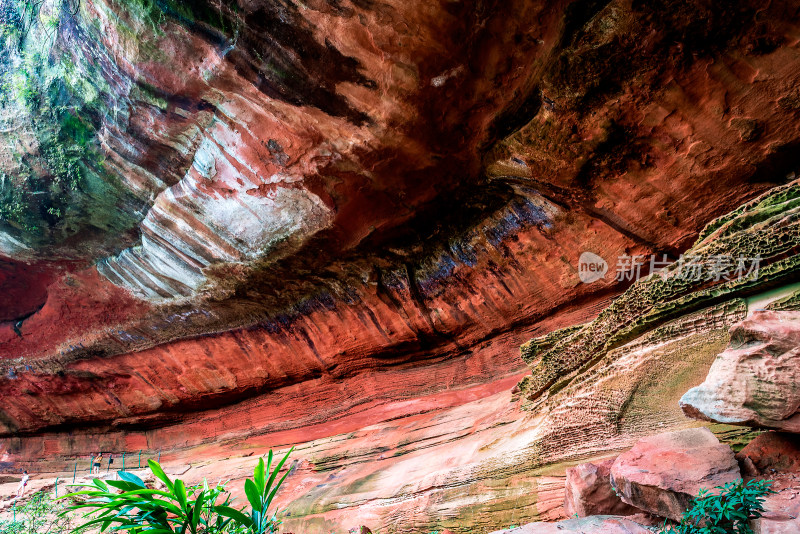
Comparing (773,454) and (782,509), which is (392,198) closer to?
(773,454)

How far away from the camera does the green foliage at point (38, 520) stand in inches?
248

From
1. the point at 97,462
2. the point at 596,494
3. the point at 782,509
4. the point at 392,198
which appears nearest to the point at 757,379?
the point at 782,509

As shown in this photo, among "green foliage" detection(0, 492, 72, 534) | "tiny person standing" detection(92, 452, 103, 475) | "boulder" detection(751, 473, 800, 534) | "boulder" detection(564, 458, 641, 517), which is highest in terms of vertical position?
"tiny person standing" detection(92, 452, 103, 475)

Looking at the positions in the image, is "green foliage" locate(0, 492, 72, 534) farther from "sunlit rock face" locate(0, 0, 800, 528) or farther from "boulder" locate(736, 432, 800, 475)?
"boulder" locate(736, 432, 800, 475)

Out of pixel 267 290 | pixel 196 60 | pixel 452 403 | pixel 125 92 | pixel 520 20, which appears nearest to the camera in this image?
pixel 520 20

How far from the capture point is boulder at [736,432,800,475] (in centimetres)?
247

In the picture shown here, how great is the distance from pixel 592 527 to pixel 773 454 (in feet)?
3.48

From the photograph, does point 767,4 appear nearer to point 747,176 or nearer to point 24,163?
point 747,176

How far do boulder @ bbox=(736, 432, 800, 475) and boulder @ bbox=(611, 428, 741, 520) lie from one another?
0.13 m

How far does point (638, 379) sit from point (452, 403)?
318cm

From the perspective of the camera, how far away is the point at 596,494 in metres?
2.97

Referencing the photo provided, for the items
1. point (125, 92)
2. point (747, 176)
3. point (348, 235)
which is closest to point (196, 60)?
point (125, 92)

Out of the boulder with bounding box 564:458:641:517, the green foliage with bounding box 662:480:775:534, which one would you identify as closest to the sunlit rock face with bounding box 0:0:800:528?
the boulder with bounding box 564:458:641:517

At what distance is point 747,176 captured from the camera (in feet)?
13.7
